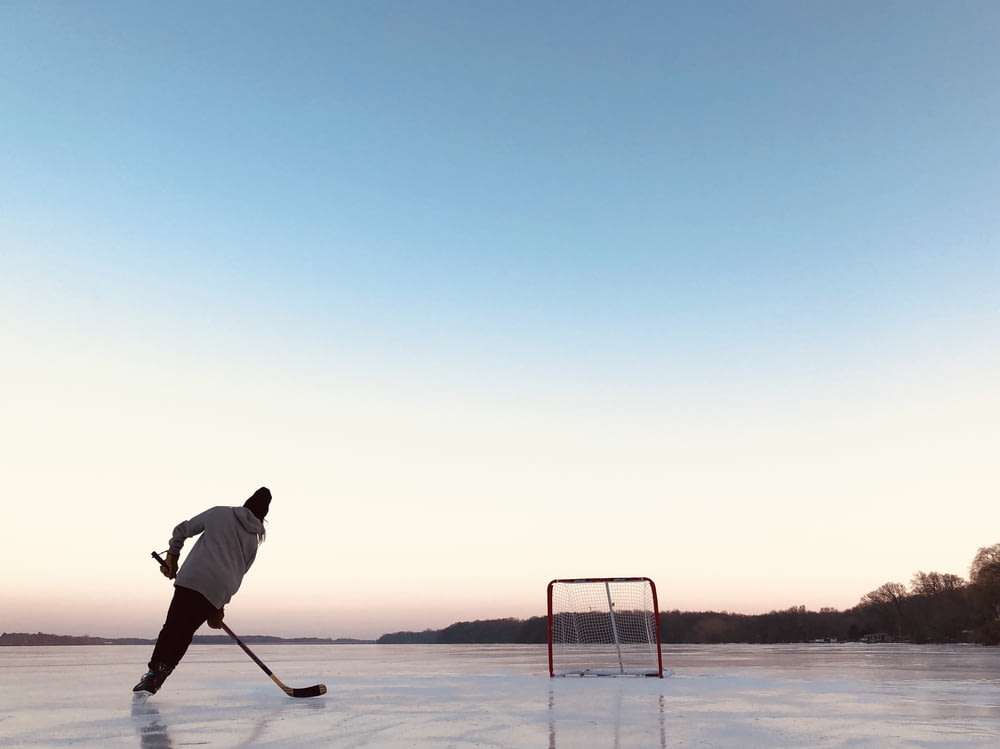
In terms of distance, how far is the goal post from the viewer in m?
13.3

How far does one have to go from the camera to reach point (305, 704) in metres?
6.28

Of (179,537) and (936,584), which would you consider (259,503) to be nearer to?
(179,537)

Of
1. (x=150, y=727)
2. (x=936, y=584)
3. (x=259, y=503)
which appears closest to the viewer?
(x=150, y=727)

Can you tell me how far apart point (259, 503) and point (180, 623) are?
1229 mm

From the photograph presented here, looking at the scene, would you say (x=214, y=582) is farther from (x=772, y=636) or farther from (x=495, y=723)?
(x=772, y=636)

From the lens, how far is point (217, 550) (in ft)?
21.5

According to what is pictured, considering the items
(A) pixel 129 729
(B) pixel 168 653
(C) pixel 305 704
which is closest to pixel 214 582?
(B) pixel 168 653

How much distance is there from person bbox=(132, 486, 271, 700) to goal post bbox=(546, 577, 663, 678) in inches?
300

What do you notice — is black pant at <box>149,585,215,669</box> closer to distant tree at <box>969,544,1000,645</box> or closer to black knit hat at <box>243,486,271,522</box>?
black knit hat at <box>243,486,271,522</box>

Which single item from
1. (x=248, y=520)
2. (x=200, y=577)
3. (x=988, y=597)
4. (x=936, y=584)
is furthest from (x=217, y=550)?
(x=936, y=584)

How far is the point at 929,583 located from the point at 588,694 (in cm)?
11862

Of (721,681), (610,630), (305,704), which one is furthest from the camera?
(610,630)

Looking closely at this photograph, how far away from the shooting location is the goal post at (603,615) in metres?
13.3

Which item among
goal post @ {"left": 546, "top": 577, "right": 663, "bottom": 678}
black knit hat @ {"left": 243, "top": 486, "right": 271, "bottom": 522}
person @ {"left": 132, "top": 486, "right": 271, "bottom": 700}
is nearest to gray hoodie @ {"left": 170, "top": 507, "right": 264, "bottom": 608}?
person @ {"left": 132, "top": 486, "right": 271, "bottom": 700}
